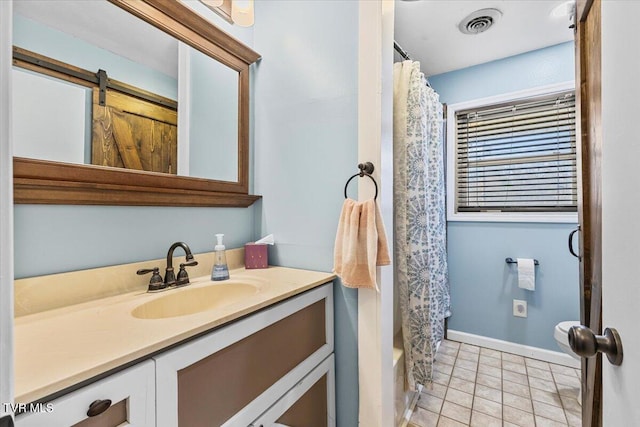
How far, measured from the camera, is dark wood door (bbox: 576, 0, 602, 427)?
0.78 meters

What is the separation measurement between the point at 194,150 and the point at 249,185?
351 mm

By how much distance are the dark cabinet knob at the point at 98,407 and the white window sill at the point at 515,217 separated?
2.60 metres

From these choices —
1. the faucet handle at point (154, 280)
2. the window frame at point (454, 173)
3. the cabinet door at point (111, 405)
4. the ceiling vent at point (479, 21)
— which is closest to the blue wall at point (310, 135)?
the faucet handle at point (154, 280)

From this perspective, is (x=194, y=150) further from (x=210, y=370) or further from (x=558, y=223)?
(x=558, y=223)

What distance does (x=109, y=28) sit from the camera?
103cm

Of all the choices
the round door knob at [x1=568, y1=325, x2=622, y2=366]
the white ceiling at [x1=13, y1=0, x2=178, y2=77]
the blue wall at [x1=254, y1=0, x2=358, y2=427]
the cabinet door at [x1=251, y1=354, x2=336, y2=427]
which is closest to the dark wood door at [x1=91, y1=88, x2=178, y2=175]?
the white ceiling at [x1=13, y1=0, x2=178, y2=77]

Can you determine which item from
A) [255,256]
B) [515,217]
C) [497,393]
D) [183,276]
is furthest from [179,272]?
[515,217]

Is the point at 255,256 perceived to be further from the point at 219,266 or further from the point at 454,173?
the point at 454,173

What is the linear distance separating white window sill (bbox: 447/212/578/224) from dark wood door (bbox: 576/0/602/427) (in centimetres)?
139

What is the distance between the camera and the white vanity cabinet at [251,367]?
674mm

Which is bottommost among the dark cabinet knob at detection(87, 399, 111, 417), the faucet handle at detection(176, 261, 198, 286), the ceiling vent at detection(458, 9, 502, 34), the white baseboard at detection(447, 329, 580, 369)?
the white baseboard at detection(447, 329, 580, 369)

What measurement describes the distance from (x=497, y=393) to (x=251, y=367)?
1787mm

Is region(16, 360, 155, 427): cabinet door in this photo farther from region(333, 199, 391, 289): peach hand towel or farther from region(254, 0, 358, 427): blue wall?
region(254, 0, 358, 427): blue wall

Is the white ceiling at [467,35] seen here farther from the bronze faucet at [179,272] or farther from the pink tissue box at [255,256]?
the bronze faucet at [179,272]
